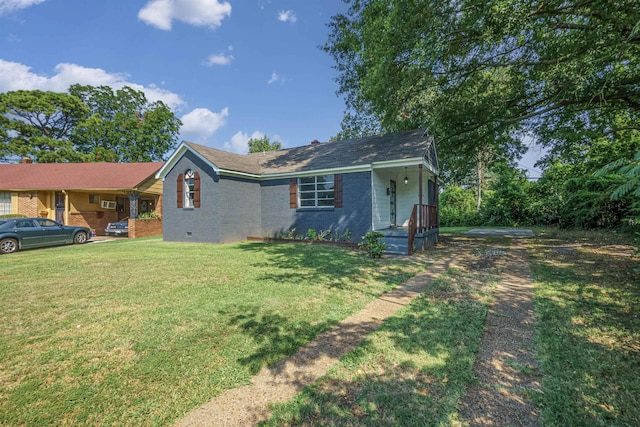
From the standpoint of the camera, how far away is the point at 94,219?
777 inches

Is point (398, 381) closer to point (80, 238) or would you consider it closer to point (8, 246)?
point (8, 246)

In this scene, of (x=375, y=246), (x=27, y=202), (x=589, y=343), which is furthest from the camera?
(x=27, y=202)

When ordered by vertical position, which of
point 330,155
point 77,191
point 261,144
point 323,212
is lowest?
point 323,212

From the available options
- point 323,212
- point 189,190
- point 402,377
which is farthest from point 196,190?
point 402,377

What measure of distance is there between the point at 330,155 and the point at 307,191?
2039mm

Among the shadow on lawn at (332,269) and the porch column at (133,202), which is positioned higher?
the porch column at (133,202)

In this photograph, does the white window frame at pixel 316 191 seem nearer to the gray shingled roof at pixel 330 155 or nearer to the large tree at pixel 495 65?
the gray shingled roof at pixel 330 155

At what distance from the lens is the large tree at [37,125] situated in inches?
1131

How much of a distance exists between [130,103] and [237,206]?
32582 millimetres

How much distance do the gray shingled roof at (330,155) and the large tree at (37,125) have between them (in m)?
26.6

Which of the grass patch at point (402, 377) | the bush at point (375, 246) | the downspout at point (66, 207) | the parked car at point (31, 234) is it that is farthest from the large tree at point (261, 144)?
the grass patch at point (402, 377)

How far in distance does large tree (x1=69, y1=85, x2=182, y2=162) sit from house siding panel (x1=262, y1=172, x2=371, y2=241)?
27.7m

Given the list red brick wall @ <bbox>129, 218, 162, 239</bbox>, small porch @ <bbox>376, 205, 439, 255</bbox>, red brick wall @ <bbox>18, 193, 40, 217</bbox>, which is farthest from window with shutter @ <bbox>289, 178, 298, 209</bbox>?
red brick wall @ <bbox>18, 193, 40, 217</bbox>

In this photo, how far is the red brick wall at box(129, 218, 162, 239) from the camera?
1692cm
